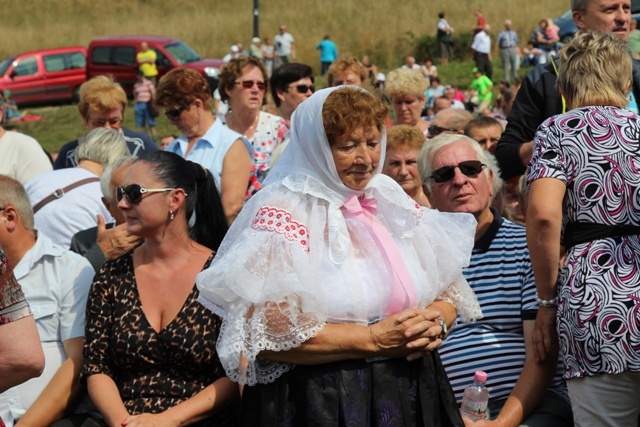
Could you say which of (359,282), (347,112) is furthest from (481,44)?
(359,282)

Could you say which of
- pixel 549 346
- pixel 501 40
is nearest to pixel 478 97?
pixel 501 40

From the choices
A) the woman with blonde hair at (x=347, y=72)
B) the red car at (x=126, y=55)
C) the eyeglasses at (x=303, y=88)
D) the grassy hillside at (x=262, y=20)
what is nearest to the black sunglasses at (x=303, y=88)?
the eyeglasses at (x=303, y=88)

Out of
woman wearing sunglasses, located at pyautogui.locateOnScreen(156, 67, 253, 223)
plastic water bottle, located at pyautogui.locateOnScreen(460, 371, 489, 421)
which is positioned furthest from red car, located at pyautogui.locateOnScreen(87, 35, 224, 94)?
plastic water bottle, located at pyautogui.locateOnScreen(460, 371, 489, 421)

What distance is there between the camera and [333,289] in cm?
320

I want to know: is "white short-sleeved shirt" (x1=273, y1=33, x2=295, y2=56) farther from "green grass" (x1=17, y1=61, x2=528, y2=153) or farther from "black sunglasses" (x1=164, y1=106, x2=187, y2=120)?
"black sunglasses" (x1=164, y1=106, x2=187, y2=120)

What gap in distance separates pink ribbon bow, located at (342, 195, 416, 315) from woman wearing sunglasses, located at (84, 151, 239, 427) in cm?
91

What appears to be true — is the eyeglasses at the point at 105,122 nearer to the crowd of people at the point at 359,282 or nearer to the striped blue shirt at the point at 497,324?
the crowd of people at the point at 359,282

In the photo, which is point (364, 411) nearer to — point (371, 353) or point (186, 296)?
point (371, 353)

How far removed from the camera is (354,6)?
39.0m

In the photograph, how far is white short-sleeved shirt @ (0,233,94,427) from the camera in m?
4.34

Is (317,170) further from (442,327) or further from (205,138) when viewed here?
(205,138)

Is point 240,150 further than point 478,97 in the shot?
No

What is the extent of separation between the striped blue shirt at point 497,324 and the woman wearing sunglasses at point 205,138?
2087mm

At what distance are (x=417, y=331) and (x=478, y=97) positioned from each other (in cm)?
1780
